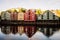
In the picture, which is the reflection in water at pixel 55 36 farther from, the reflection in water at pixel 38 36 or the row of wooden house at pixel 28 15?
the row of wooden house at pixel 28 15

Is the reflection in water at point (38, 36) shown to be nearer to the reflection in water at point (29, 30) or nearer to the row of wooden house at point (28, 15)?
the reflection in water at point (29, 30)

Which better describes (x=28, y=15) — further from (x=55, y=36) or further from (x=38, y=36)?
(x=55, y=36)

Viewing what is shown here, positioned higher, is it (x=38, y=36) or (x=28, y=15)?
(x=28, y=15)

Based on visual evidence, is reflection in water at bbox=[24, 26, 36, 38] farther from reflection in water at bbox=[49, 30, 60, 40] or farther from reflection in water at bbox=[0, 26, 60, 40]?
reflection in water at bbox=[49, 30, 60, 40]

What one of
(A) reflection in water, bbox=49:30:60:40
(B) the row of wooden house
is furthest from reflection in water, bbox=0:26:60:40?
(B) the row of wooden house

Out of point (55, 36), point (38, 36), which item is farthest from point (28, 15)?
point (55, 36)

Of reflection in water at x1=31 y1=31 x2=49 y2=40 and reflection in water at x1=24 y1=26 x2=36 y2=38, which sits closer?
reflection in water at x1=31 y1=31 x2=49 y2=40

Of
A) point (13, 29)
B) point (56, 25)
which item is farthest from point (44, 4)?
point (13, 29)

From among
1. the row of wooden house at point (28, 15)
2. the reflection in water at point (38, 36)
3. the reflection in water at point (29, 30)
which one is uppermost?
the row of wooden house at point (28, 15)

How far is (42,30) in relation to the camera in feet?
10.6

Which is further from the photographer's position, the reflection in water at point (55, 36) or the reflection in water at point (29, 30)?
the reflection in water at point (29, 30)

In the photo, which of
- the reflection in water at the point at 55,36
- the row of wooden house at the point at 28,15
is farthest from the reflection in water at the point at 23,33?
the row of wooden house at the point at 28,15

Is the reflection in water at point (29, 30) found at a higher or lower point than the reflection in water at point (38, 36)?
higher

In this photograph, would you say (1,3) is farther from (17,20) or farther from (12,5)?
(17,20)
